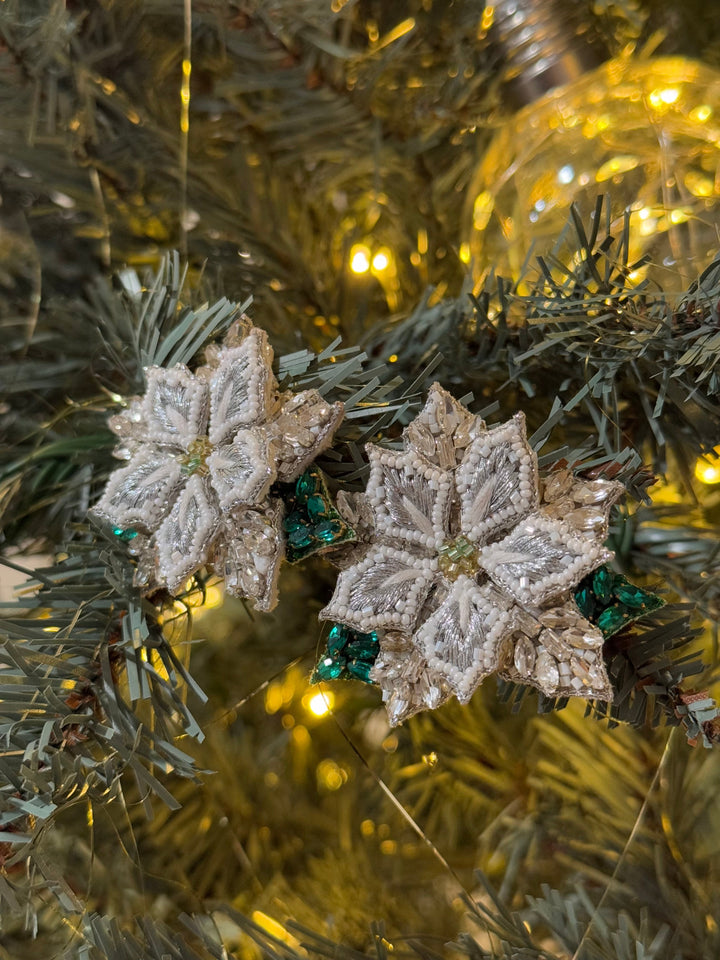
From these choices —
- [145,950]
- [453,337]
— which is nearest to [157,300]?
[453,337]

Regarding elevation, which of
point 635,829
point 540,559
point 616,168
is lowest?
point 635,829

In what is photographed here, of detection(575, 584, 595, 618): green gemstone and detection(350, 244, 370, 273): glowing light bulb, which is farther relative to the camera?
detection(350, 244, 370, 273): glowing light bulb

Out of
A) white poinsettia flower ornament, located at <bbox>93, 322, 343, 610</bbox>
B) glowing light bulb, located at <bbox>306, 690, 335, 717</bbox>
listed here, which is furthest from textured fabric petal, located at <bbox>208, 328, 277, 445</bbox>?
glowing light bulb, located at <bbox>306, 690, 335, 717</bbox>

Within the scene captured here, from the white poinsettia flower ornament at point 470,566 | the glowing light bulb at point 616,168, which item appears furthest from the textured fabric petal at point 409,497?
the glowing light bulb at point 616,168

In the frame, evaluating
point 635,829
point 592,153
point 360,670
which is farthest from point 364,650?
point 592,153

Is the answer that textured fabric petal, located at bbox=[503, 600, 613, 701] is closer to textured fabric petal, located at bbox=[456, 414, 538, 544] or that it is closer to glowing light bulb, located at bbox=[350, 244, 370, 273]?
textured fabric petal, located at bbox=[456, 414, 538, 544]

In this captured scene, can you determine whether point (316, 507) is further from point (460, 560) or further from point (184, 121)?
point (184, 121)

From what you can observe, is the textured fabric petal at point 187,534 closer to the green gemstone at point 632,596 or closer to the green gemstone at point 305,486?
the green gemstone at point 305,486
